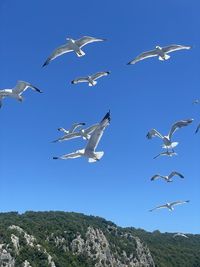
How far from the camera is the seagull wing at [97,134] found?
70.1 feet

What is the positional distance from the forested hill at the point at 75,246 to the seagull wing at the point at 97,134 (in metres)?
82.1

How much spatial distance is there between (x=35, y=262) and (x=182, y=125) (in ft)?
262

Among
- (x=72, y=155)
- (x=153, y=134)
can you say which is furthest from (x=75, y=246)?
(x=72, y=155)

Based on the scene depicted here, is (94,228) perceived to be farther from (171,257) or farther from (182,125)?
(182,125)

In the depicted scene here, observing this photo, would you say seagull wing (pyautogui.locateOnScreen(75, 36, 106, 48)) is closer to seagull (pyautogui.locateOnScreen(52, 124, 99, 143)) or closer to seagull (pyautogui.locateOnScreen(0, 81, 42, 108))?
seagull (pyautogui.locateOnScreen(0, 81, 42, 108))

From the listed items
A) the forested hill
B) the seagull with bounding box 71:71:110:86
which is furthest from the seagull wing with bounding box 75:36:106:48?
the forested hill

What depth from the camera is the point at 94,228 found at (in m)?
139

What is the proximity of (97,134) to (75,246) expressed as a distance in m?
109

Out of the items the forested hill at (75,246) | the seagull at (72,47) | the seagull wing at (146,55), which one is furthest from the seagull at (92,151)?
the forested hill at (75,246)

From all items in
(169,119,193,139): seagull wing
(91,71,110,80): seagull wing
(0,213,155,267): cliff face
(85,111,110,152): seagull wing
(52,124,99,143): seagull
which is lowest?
(85,111,110,152): seagull wing

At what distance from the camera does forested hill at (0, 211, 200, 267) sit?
110m

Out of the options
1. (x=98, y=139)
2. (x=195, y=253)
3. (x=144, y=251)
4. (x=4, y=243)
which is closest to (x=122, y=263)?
(x=144, y=251)

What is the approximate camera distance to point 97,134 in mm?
22766

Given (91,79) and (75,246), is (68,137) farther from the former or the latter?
(75,246)
